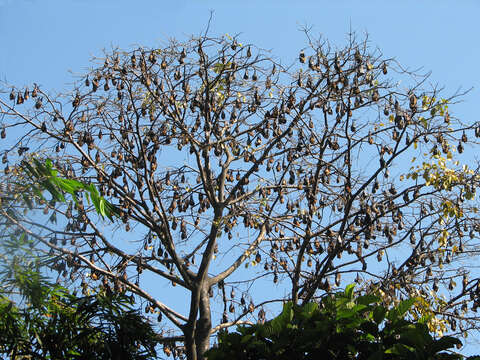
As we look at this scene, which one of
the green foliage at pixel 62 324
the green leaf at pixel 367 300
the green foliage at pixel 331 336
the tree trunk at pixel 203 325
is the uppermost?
the tree trunk at pixel 203 325

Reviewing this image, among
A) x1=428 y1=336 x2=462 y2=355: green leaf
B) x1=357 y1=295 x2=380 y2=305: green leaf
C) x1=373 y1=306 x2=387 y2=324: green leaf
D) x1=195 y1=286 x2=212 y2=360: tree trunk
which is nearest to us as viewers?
x1=428 y1=336 x2=462 y2=355: green leaf

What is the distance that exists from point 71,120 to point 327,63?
368 cm

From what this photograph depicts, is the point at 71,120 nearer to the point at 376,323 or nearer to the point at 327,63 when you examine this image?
the point at 327,63

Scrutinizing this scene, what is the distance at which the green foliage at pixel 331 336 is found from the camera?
4.65 metres

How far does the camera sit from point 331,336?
486 cm

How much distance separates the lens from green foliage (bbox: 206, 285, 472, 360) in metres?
4.65

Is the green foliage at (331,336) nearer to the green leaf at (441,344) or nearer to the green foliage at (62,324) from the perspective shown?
the green leaf at (441,344)

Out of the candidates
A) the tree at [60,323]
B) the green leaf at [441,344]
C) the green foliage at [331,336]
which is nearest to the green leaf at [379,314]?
the green foliage at [331,336]

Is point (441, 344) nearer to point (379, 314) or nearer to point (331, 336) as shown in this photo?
point (379, 314)

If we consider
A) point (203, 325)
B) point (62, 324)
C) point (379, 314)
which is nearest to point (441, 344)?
point (379, 314)

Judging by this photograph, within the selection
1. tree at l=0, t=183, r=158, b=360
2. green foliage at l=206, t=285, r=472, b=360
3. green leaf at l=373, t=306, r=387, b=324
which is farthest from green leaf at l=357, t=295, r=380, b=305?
tree at l=0, t=183, r=158, b=360

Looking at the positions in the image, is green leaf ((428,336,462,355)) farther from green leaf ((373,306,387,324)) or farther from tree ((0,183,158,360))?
tree ((0,183,158,360))

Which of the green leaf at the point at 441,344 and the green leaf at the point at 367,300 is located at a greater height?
the green leaf at the point at 367,300

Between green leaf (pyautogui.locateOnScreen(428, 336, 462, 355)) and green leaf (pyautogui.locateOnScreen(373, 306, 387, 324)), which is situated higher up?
green leaf (pyautogui.locateOnScreen(373, 306, 387, 324))
